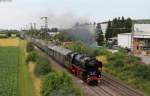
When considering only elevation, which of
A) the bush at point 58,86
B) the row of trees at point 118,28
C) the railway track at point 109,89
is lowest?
the railway track at point 109,89

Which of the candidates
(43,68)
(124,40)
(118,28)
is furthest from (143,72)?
(118,28)

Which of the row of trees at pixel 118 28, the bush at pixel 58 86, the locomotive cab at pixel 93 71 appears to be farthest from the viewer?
the row of trees at pixel 118 28

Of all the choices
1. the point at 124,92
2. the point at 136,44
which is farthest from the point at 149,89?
the point at 136,44

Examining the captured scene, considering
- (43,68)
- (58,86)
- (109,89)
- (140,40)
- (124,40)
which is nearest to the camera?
(58,86)

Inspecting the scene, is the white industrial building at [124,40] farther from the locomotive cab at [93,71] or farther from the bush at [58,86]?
the bush at [58,86]

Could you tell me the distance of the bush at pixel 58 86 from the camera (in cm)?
2593

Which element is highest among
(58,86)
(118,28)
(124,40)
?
(118,28)

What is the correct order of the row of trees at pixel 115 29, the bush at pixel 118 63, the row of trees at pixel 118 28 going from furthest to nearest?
the row of trees at pixel 118 28 → the row of trees at pixel 115 29 → the bush at pixel 118 63

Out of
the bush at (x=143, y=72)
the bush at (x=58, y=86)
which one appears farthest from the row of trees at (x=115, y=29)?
the bush at (x=58, y=86)

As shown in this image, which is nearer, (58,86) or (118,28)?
(58,86)

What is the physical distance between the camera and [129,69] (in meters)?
50.6

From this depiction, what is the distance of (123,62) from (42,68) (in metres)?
14.1

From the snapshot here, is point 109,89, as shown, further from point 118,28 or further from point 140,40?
point 118,28

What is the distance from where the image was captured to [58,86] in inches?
1120
